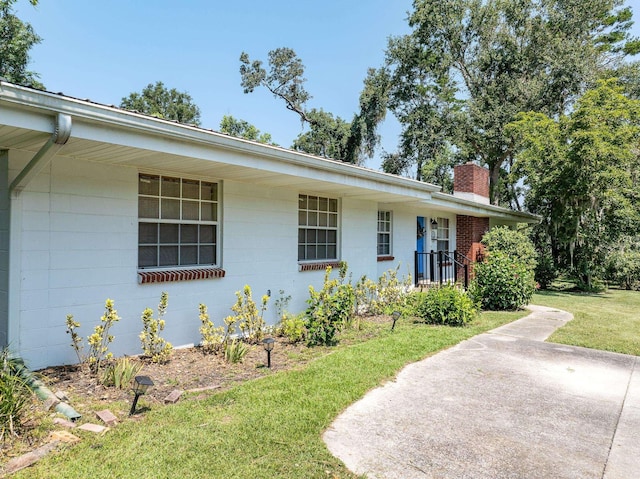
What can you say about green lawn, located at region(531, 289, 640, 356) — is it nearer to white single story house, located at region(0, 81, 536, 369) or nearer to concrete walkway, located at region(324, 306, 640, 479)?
concrete walkway, located at region(324, 306, 640, 479)

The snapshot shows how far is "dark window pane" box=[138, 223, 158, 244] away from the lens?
5551 mm

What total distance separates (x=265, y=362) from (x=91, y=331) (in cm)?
218

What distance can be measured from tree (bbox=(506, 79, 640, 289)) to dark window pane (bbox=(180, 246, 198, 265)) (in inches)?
516

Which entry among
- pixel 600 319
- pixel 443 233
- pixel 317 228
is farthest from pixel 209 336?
pixel 443 233

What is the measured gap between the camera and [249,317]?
20.6 ft

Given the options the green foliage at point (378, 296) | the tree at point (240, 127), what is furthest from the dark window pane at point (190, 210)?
the tree at point (240, 127)

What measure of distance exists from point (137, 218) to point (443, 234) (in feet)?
37.1

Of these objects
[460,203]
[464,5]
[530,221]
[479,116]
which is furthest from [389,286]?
[464,5]

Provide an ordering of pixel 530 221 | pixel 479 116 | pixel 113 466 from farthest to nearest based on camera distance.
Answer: pixel 479 116 < pixel 530 221 < pixel 113 466

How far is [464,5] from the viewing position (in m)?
24.5

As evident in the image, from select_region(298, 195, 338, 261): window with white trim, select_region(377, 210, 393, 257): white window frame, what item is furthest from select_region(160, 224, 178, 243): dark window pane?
select_region(377, 210, 393, 257): white window frame

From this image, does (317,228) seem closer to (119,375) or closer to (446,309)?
(446,309)

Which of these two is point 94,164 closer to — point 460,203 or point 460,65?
point 460,203

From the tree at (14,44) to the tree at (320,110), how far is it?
42.5 feet
